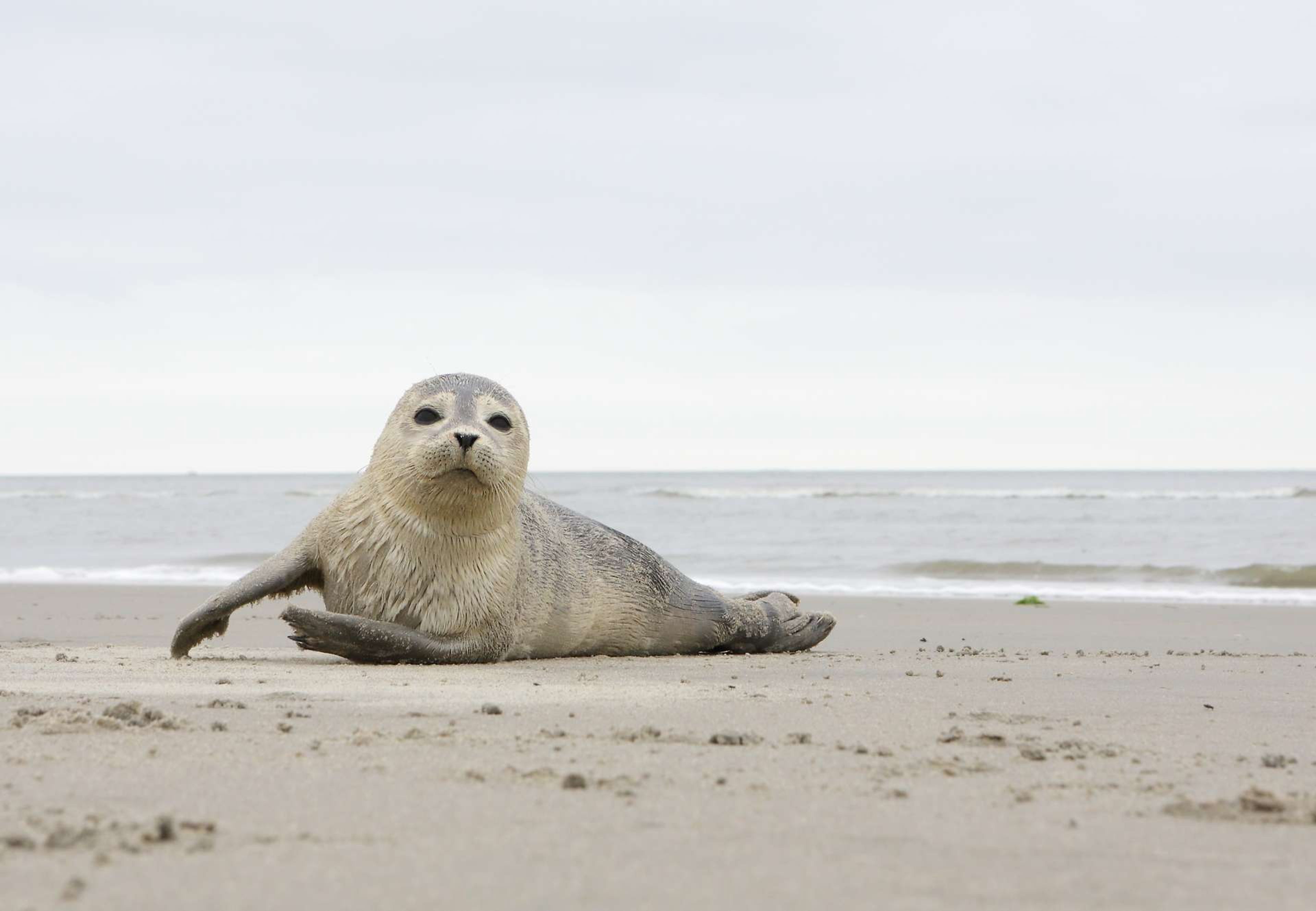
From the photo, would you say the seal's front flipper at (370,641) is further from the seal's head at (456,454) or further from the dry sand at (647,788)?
the seal's head at (456,454)

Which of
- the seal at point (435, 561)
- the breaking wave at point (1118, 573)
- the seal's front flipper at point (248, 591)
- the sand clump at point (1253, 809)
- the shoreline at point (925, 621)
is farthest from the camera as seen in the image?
the breaking wave at point (1118, 573)

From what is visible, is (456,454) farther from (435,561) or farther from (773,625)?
(773,625)

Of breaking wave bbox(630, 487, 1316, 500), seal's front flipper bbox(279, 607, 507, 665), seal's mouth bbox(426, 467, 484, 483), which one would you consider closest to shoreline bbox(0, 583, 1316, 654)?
seal's front flipper bbox(279, 607, 507, 665)

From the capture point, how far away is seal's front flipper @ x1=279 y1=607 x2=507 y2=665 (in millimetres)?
5980

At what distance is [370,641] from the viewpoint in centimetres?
609

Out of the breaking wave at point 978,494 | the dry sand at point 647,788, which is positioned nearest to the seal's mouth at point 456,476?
the dry sand at point 647,788

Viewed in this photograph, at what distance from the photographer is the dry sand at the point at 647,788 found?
2.41m

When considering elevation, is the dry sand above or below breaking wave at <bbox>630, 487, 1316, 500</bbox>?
below

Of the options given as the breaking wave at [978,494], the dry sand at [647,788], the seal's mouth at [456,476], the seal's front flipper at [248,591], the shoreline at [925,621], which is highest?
the breaking wave at [978,494]

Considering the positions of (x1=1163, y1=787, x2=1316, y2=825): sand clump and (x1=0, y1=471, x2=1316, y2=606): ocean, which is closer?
(x1=1163, y1=787, x2=1316, y2=825): sand clump

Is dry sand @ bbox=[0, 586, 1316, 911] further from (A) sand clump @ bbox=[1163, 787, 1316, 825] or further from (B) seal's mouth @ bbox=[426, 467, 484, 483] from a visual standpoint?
(B) seal's mouth @ bbox=[426, 467, 484, 483]

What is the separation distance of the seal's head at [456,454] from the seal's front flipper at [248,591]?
0.52m

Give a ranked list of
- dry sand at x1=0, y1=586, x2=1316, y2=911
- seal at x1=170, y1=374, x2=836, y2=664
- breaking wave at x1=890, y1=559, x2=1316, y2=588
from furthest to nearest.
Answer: breaking wave at x1=890, y1=559, x2=1316, y2=588 < seal at x1=170, y1=374, x2=836, y2=664 < dry sand at x1=0, y1=586, x2=1316, y2=911

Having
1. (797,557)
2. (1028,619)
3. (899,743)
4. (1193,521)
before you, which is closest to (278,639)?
(1028,619)
